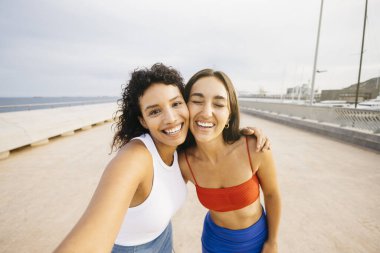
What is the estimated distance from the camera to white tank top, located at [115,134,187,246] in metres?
1.37

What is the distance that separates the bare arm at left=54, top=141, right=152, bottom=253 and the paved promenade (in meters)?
1.90

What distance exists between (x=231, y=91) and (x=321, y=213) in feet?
9.21

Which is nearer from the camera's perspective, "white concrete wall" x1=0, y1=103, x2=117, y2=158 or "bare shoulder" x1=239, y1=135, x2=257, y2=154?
"bare shoulder" x1=239, y1=135, x2=257, y2=154

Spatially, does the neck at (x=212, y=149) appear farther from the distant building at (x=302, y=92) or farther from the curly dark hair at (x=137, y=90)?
the distant building at (x=302, y=92)

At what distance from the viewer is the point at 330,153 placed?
678 cm

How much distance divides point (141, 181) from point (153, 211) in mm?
227

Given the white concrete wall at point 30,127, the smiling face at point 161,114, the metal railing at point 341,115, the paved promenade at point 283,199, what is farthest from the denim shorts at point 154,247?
the metal railing at point 341,115

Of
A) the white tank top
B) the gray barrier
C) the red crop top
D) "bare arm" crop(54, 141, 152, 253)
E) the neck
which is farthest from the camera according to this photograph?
the gray barrier

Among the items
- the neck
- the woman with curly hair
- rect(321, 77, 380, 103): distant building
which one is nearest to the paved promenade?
the neck

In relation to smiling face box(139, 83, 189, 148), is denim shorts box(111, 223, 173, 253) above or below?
below

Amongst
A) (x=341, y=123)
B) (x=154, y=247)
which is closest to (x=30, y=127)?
(x=154, y=247)

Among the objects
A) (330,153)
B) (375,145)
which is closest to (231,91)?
(330,153)

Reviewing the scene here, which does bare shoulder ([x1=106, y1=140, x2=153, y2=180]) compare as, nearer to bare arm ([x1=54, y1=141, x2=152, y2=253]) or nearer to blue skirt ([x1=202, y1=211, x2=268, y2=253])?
bare arm ([x1=54, y1=141, x2=152, y2=253])

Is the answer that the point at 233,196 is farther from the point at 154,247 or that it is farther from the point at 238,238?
the point at 154,247
